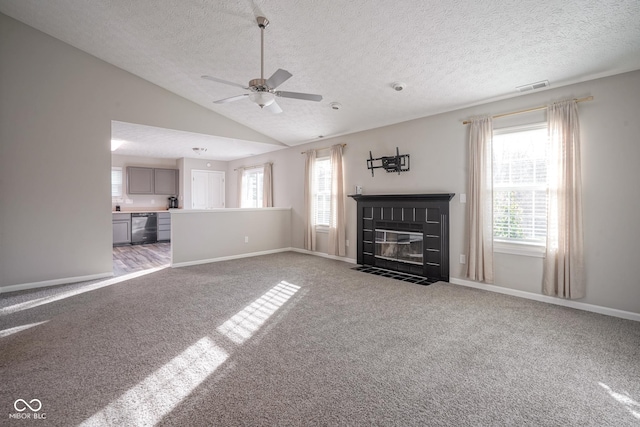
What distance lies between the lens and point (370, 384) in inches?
79.6

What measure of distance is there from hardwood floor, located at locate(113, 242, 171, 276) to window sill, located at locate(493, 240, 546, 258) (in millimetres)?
5619

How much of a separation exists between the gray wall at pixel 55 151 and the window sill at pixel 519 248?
5815 millimetres

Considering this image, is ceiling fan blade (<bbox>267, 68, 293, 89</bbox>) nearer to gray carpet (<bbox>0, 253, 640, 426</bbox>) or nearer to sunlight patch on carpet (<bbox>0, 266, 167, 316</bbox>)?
gray carpet (<bbox>0, 253, 640, 426</bbox>)

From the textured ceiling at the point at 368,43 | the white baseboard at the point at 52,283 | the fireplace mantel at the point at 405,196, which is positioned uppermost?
the textured ceiling at the point at 368,43

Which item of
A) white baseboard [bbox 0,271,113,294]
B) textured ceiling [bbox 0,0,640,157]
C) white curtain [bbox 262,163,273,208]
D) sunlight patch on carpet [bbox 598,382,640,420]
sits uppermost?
textured ceiling [bbox 0,0,640,157]

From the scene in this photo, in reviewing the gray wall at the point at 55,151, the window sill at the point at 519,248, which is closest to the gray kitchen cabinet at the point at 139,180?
the gray wall at the point at 55,151

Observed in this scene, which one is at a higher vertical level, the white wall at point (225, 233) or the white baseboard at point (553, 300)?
the white wall at point (225, 233)

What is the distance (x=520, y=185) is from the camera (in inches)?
156

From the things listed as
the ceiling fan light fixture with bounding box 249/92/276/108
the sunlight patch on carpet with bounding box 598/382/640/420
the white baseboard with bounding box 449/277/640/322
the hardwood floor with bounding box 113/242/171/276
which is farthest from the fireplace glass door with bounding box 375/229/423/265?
the hardwood floor with bounding box 113/242/171/276

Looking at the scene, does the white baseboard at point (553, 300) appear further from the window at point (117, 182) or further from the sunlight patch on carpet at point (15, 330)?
the window at point (117, 182)

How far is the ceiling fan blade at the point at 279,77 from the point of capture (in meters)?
2.74

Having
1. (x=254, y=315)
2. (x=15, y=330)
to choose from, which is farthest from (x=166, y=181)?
(x=254, y=315)

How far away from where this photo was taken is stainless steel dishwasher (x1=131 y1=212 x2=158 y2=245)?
8.22 metres

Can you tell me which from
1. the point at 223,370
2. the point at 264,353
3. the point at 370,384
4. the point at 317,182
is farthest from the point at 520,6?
the point at 317,182
